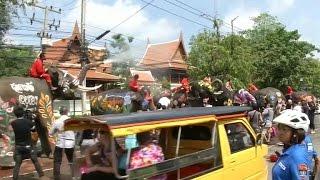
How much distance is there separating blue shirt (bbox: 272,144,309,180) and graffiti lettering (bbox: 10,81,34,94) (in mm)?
10327

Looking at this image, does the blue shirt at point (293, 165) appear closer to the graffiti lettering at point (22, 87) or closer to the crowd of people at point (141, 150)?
the crowd of people at point (141, 150)

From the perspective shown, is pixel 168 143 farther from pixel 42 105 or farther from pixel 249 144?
pixel 42 105

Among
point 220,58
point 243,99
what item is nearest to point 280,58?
point 220,58

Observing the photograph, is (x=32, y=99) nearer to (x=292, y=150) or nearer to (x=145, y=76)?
(x=292, y=150)

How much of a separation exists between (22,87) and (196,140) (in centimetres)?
737

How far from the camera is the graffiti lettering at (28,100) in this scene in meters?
13.3

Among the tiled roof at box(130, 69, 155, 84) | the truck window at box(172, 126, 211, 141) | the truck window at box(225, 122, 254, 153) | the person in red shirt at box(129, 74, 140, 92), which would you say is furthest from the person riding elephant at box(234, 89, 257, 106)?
the tiled roof at box(130, 69, 155, 84)

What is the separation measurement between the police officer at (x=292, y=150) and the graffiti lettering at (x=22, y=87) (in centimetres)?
1020

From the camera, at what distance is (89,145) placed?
239 inches

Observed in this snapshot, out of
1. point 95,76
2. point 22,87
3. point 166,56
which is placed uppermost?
point 166,56

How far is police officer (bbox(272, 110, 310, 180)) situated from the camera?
12.7ft

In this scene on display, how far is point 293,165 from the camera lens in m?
3.88

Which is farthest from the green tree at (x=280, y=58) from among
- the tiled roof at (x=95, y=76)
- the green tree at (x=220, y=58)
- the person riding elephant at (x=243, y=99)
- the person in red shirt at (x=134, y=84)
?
the person in red shirt at (x=134, y=84)

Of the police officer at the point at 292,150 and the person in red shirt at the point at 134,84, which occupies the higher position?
the person in red shirt at the point at 134,84
